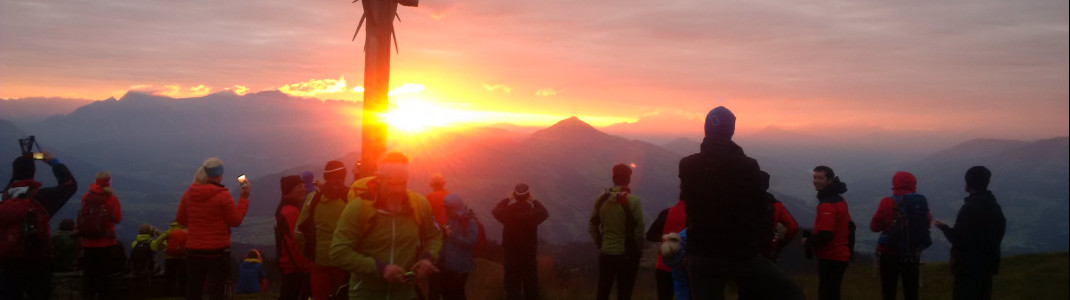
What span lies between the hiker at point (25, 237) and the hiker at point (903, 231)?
9.84 m

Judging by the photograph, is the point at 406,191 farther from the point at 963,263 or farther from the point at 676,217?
the point at 963,263

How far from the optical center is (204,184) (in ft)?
23.6

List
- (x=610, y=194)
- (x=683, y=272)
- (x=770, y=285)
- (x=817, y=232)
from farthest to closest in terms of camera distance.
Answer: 1. (x=610, y=194)
2. (x=817, y=232)
3. (x=683, y=272)
4. (x=770, y=285)

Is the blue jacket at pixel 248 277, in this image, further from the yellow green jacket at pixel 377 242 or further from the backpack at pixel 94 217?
the yellow green jacket at pixel 377 242

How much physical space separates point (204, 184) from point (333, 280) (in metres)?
1.88

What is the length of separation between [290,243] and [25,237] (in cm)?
314

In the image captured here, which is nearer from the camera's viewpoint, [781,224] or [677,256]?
[677,256]

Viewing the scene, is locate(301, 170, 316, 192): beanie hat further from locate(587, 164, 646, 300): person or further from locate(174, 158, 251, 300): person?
locate(587, 164, 646, 300): person

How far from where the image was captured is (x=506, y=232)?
9.13 meters

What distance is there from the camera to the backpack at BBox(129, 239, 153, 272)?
516 inches

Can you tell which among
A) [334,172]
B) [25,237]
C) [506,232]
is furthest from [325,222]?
[25,237]

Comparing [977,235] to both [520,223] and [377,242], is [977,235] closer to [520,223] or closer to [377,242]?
[520,223]

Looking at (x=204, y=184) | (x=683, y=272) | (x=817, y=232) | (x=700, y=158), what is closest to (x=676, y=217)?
(x=683, y=272)

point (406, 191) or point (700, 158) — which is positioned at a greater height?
point (700, 158)
